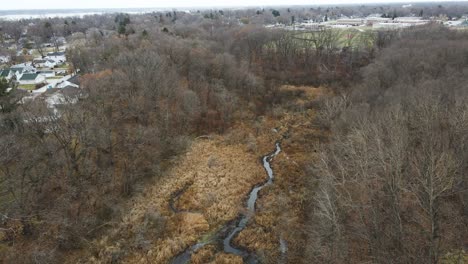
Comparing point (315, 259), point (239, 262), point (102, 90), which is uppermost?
point (102, 90)

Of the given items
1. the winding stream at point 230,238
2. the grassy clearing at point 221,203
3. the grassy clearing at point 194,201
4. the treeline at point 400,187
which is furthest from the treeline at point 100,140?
the treeline at point 400,187

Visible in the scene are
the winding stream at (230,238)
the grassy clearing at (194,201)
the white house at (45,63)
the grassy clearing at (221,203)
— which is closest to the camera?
the winding stream at (230,238)

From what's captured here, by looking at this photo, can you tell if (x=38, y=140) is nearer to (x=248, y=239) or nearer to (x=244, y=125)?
(x=248, y=239)

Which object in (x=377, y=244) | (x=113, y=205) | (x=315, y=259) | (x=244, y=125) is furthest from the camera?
(x=244, y=125)

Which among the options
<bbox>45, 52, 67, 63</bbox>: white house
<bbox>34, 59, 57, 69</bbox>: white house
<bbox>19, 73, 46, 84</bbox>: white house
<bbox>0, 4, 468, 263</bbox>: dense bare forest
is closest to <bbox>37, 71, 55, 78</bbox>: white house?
<bbox>19, 73, 46, 84</bbox>: white house

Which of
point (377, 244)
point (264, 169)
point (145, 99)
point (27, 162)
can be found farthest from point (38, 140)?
point (377, 244)

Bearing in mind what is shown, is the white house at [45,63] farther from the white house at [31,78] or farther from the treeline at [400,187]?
the treeline at [400,187]

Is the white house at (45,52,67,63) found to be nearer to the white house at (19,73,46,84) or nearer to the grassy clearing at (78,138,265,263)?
the white house at (19,73,46,84)
